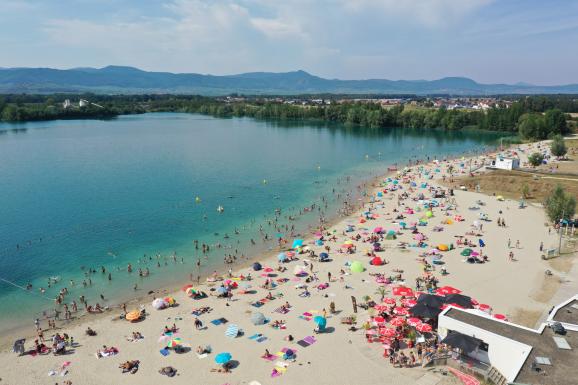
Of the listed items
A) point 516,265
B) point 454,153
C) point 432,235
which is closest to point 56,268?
point 432,235

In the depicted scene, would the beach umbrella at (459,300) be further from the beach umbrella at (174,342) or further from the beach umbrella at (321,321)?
the beach umbrella at (174,342)

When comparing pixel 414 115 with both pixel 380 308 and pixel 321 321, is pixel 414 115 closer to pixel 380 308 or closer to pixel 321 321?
pixel 380 308

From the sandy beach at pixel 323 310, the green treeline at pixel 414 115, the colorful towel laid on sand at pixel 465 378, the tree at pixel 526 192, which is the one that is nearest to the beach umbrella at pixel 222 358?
the sandy beach at pixel 323 310

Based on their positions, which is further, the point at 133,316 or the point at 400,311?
the point at 133,316

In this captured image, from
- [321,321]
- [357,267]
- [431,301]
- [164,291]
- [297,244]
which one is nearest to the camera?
[431,301]

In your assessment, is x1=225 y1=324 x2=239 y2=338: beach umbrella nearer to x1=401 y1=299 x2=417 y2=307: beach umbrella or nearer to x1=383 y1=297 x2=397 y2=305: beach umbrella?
x1=383 y1=297 x2=397 y2=305: beach umbrella

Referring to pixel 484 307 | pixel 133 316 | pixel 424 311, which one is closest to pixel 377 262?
pixel 484 307

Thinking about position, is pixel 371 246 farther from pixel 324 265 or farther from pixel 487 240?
pixel 487 240
